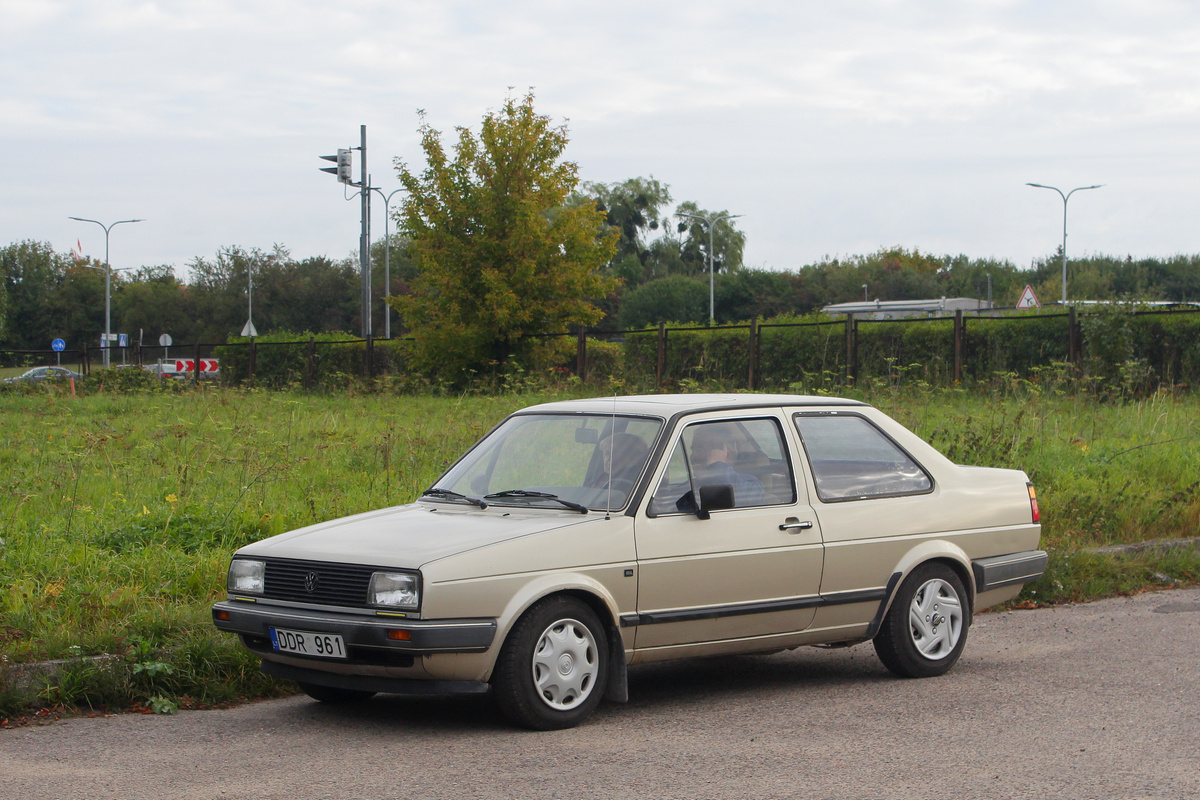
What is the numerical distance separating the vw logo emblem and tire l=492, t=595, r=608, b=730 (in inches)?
35.5

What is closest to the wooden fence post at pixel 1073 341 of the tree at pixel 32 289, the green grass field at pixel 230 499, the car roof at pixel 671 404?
the green grass field at pixel 230 499

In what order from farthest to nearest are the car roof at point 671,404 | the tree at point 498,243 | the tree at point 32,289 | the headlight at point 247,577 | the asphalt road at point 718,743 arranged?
the tree at point 32,289
the tree at point 498,243
the car roof at point 671,404
the headlight at point 247,577
the asphalt road at point 718,743

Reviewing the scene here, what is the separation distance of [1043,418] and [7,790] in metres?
12.0

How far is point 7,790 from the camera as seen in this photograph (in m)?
4.65

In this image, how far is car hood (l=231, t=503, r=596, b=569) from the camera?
537 cm

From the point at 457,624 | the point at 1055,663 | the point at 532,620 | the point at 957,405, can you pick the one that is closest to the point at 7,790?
the point at 457,624

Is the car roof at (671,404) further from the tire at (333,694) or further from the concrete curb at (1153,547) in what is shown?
the concrete curb at (1153,547)

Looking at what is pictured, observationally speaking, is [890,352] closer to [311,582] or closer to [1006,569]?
[1006,569]

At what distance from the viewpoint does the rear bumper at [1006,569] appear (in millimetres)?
6863

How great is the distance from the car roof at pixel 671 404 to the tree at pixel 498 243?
800 inches

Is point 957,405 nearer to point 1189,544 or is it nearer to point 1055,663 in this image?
point 1189,544

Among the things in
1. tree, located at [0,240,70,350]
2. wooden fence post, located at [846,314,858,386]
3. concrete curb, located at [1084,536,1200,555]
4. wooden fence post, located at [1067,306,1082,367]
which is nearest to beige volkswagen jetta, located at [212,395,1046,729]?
concrete curb, located at [1084,536,1200,555]

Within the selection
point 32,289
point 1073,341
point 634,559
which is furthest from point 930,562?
point 32,289

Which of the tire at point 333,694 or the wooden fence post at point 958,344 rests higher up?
the wooden fence post at point 958,344
